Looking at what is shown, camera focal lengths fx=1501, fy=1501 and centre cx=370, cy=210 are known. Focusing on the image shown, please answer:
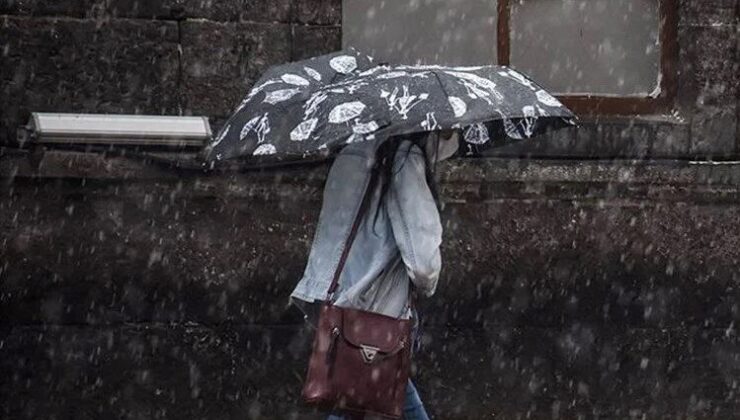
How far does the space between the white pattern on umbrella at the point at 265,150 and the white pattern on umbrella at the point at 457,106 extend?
0.63m

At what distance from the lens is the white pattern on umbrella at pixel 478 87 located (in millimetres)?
5219

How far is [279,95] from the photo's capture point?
5.43 m

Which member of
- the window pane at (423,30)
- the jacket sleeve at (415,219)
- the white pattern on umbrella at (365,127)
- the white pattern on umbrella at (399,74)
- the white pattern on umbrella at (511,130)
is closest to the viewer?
the white pattern on umbrella at (365,127)

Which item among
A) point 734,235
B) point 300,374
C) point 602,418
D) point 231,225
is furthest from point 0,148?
point 734,235

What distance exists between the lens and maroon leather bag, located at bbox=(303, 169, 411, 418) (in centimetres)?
516

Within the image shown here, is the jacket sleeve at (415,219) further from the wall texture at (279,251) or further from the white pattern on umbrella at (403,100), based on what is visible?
the wall texture at (279,251)

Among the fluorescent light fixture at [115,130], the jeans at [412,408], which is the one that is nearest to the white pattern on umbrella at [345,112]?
the jeans at [412,408]

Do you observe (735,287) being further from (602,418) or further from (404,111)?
(404,111)

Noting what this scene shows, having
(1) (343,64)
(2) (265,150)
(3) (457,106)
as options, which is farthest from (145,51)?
(3) (457,106)

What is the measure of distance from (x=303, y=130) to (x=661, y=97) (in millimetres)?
3323

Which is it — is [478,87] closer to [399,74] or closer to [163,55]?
[399,74]

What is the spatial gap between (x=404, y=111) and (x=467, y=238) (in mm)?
2588

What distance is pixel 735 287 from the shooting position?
794 cm

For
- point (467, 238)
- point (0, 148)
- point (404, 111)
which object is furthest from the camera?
point (467, 238)
